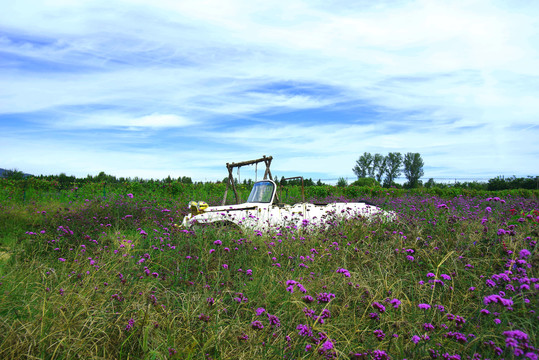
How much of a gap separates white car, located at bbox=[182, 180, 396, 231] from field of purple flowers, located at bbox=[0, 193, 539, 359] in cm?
57

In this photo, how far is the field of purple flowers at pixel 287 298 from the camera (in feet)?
8.09

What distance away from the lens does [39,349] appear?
8.19ft

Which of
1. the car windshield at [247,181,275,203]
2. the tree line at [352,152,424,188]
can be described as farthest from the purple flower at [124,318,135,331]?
the tree line at [352,152,424,188]

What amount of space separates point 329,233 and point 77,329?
13.6 ft

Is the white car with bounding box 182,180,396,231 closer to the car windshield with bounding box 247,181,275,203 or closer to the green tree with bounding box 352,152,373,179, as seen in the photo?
the car windshield with bounding box 247,181,275,203

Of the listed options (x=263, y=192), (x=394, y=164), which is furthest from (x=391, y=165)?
(x=263, y=192)

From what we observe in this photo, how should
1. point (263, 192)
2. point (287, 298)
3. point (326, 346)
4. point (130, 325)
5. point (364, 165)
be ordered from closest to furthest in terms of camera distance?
1. point (326, 346)
2. point (130, 325)
3. point (287, 298)
4. point (263, 192)
5. point (364, 165)

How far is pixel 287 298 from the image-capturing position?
129 inches

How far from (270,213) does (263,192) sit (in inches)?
26.3

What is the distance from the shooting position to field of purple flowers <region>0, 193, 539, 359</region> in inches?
97.0

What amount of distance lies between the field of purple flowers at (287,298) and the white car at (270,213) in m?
0.57

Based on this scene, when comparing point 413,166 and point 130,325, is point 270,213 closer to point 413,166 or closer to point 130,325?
point 130,325

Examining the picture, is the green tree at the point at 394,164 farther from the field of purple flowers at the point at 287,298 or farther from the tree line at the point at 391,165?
the field of purple flowers at the point at 287,298

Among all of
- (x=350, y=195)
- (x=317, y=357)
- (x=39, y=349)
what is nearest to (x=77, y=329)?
(x=39, y=349)
